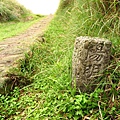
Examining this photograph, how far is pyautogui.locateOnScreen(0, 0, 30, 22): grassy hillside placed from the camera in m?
8.41

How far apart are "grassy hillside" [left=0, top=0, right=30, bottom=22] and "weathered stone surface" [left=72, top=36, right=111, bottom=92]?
6993 mm

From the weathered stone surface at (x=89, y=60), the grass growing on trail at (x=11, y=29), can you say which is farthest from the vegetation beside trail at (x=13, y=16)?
the weathered stone surface at (x=89, y=60)

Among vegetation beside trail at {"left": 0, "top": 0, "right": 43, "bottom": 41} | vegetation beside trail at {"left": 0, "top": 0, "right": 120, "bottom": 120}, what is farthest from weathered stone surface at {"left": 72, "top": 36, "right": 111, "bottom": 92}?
vegetation beside trail at {"left": 0, "top": 0, "right": 43, "bottom": 41}

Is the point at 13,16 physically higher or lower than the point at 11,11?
lower

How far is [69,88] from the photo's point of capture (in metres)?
1.77

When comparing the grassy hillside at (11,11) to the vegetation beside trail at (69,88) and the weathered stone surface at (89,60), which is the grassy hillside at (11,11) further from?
the weathered stone surface at (89,60)

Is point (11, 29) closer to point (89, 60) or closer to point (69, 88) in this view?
point (69, 88)

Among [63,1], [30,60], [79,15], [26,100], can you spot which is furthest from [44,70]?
[63,1]

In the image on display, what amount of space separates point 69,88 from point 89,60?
Answer: 282mm

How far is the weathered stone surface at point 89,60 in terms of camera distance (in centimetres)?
162

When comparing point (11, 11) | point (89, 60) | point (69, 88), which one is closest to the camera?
point (89, 60)

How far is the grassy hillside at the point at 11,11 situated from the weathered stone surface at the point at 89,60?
699cm

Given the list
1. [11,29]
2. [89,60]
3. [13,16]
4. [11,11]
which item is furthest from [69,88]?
[11,11]

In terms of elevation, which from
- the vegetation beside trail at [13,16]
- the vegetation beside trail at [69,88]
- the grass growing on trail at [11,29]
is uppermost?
the vegetation beside trail at [13,16]
